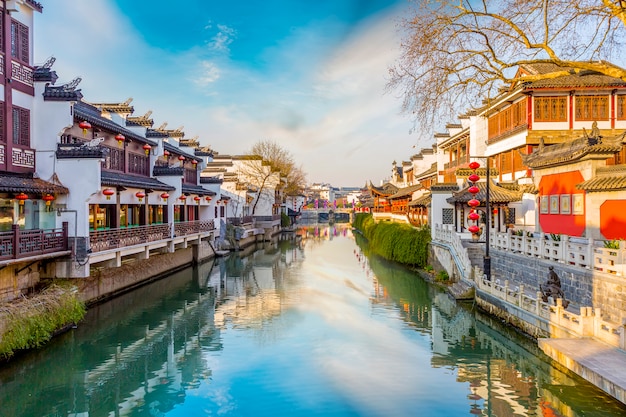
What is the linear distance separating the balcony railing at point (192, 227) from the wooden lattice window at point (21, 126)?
1040 cm

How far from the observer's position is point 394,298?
20562 millimetres

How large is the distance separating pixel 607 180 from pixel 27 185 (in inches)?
708

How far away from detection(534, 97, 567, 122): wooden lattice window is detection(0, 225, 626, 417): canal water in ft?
38.5

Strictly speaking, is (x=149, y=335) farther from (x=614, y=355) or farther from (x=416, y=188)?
(x=416, y=188)

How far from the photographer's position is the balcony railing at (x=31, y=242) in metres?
12.0

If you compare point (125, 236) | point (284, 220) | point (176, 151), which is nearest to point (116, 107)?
point (176, 151)

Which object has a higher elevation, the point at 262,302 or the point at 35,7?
the point at 35,7

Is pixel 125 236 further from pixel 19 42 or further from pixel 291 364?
pixel 291 364

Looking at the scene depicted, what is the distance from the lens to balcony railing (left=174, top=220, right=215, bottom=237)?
24456 mm

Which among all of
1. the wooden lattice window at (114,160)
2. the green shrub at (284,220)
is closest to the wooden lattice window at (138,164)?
the wooden lattice window at (114,160)

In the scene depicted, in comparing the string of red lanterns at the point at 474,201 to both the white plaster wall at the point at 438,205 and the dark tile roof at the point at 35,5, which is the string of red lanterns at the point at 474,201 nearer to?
the white plaster wall at the point at 438,205

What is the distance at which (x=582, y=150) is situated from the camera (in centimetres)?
1528

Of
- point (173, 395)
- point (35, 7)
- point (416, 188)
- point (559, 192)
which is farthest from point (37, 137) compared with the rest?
point (416, 188)

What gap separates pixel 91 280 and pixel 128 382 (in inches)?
315
